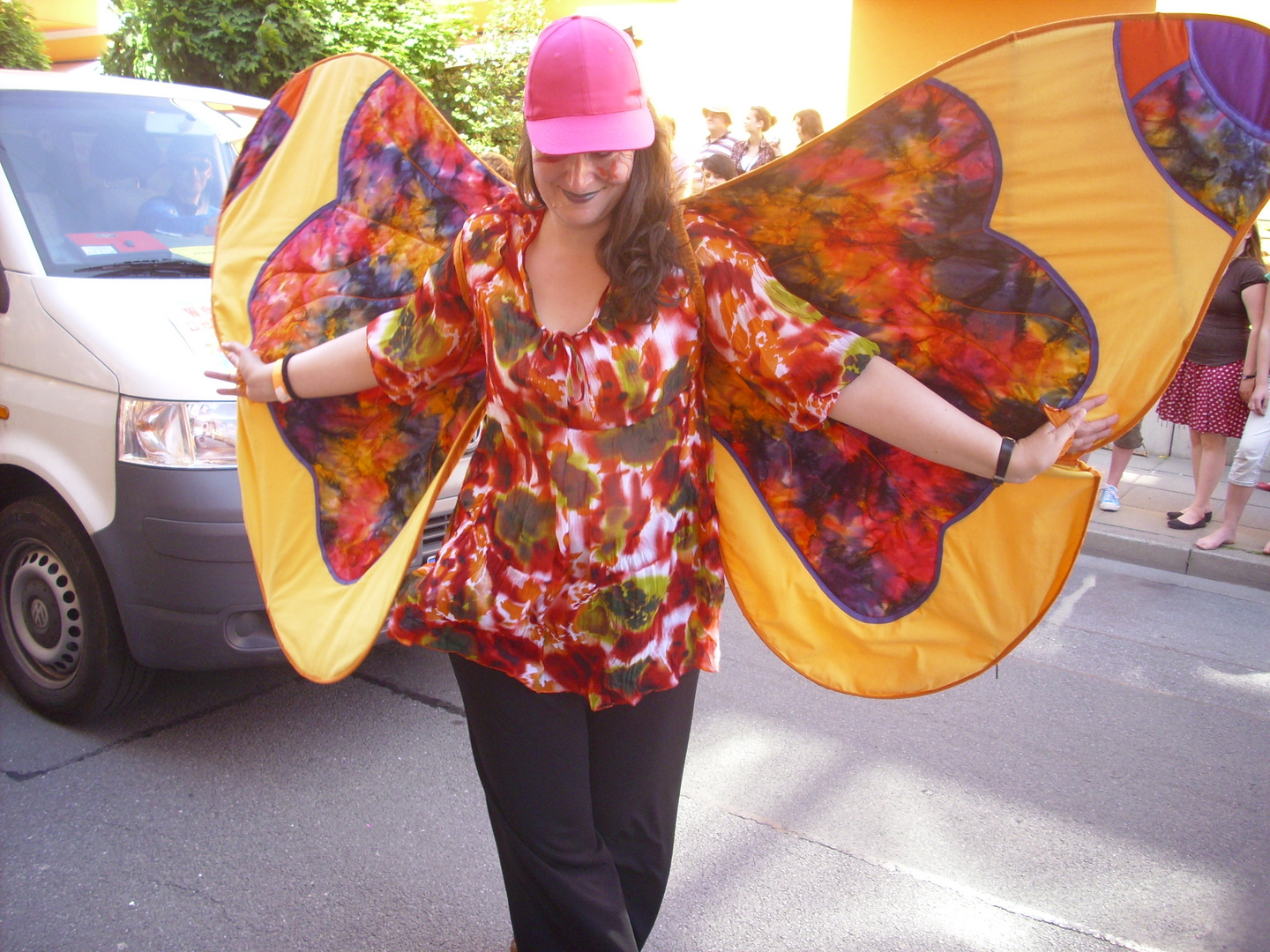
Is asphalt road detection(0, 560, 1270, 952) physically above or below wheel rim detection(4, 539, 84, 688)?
below

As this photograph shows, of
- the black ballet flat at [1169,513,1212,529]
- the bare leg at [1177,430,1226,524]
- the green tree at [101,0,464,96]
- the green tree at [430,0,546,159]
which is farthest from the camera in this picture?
the green tree at [430,0,546,159]

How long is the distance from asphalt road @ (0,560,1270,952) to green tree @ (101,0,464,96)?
9579 millimetres

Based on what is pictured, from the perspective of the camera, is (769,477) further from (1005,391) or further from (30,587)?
(30,587)

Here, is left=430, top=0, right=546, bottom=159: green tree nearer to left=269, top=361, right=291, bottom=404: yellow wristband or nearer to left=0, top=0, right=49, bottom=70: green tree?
left=0, top=0, right=49, bottom=70: green tree

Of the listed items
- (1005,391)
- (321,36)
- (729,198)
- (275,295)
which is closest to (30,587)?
(275,295)

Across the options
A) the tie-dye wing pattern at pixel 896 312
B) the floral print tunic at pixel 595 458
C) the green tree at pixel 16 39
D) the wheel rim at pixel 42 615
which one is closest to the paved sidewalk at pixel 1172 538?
the tie-dye wing pattern at pixel 896 312

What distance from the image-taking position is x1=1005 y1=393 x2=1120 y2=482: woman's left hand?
1.86 meters

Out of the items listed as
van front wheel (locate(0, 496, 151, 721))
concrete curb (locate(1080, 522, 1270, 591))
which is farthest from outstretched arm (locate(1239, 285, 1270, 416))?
van front wheel (locate(0, 496, 151, 721))

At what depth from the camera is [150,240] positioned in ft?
12.9

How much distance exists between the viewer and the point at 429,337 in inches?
82.9

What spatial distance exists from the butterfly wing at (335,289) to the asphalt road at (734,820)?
100cm

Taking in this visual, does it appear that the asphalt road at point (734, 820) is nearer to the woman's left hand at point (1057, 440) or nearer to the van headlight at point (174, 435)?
the van headlight at point (174, 435)

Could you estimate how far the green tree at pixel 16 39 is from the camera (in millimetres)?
13854

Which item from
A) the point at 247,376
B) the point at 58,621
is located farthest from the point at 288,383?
the point at 58,621
